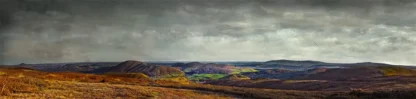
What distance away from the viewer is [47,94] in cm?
3828

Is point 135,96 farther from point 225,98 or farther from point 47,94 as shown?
point 225,98

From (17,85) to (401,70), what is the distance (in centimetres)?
19622

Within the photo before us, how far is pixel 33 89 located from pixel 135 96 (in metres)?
11.7

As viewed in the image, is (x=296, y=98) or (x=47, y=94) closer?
(x=47, y=94)

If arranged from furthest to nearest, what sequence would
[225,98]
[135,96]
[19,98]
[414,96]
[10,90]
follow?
[225,98] < [414,96] < [135,96] < [10,90] < [19,98]

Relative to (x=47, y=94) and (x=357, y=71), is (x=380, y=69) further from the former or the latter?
(x=47, y=94)

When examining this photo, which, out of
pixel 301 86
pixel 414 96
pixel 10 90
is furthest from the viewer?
A: pixel 301 86

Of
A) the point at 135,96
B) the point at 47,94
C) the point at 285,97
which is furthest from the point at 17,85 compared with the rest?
the point at 285,97

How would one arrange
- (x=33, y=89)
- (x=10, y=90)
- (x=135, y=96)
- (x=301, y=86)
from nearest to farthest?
(x=10, y=90) < (x=33, y=89) < (x=135, y=96) < (x=301, y=86)

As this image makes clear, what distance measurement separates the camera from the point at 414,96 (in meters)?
48.1

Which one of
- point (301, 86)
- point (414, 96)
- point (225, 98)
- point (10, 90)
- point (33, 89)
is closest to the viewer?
point (10, 90)

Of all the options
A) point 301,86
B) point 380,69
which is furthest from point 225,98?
point 380,69

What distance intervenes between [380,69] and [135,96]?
17786cm

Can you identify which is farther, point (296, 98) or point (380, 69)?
point (380, 69)
